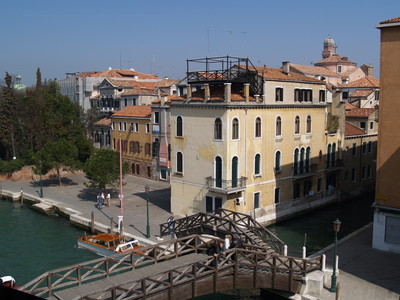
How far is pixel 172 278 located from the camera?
40.5 feet

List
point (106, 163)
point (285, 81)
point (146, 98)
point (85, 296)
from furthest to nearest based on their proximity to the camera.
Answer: point (146, 98) → point (106, 163) → point (285, 81) → point (85, 296)

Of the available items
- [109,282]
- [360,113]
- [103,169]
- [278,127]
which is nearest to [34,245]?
[103,169]

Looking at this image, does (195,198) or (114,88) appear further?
(114,88)

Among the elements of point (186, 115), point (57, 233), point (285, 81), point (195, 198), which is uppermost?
point (285, 81)

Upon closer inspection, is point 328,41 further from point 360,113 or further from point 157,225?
point 157,225

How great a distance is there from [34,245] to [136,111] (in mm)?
20375

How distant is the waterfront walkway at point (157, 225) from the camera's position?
15.5m

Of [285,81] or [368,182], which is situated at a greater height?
[285,81]

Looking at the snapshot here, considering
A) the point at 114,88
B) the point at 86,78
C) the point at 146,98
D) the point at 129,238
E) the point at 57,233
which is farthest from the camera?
the point at 86,78

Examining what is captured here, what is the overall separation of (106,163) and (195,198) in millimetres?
7745

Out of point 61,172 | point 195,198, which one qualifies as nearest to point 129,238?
point 195,198

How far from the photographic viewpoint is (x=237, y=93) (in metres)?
25.5

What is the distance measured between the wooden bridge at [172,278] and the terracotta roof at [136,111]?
25.5 m

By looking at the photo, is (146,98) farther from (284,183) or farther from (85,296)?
(85,296)
